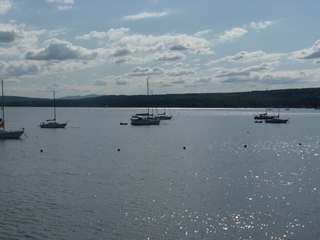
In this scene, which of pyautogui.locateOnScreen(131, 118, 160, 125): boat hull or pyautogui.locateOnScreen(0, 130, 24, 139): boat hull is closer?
pyautogui.locateOnScreen(0, 130, 24, 139): boat hull

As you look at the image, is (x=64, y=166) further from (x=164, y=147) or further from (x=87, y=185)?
(x=164, y=147)

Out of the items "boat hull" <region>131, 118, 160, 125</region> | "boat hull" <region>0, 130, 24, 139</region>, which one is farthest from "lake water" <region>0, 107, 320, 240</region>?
"boat hull" <region>131, 118, 160, 125</region>

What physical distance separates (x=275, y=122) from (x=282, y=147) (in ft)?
242

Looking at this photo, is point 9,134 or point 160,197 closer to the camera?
point 160,197

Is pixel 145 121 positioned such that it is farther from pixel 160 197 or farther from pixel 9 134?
pixel 160 197

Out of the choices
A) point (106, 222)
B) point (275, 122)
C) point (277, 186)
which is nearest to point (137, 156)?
point (277, 186)

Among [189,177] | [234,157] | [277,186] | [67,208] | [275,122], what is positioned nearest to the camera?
[67,208]

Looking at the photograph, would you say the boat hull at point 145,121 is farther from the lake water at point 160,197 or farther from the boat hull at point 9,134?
the lake water at point 160,197

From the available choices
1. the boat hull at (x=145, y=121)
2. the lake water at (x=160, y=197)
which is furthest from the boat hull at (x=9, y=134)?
the boat hull at (x=145, y=121)

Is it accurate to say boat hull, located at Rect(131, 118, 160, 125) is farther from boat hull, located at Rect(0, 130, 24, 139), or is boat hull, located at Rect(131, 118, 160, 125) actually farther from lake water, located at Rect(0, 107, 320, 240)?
lake water, located at Rect(0, 107, 320, 240)

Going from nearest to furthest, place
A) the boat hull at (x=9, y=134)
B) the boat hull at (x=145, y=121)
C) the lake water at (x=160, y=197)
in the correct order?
the lake water at (x=160, y=197) < the boat hull at (x=9, y=134) < the boat hull at (x=145, y=121)

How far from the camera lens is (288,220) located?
22016mm

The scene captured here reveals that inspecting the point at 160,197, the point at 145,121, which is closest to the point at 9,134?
the point at 145,121

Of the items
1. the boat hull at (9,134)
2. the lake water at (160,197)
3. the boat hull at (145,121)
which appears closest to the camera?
the lake water at (160,197)
